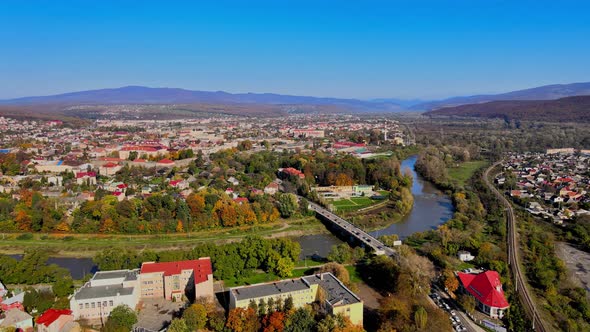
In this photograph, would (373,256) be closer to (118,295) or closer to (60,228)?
(118,295)

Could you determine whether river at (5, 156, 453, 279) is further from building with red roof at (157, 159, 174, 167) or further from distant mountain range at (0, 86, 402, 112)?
distant mountain range at (0, 86, 402, 112)

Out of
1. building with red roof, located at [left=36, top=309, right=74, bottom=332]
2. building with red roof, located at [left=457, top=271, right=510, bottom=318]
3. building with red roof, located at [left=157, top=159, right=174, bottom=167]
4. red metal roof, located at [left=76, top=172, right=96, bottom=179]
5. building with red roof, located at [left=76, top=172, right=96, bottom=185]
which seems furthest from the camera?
building with red roof, located at [left=157, top=159, right=174, bottom=167]

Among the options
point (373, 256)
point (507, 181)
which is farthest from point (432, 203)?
point (373, 256)

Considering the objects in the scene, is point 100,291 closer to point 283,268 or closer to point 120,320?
point 120,320

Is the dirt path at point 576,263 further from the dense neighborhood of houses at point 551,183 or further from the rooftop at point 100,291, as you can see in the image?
the rooftop at point 100,291

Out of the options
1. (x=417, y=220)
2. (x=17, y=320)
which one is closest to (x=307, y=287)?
(x=17, y=320)

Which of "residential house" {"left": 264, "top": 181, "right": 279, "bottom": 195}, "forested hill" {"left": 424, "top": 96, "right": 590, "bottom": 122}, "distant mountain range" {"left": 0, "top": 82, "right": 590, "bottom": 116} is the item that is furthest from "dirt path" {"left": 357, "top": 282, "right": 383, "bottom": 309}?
"distant mountain range" {"left": 0, "top": 82, "right": 590, "bottom": 116}
